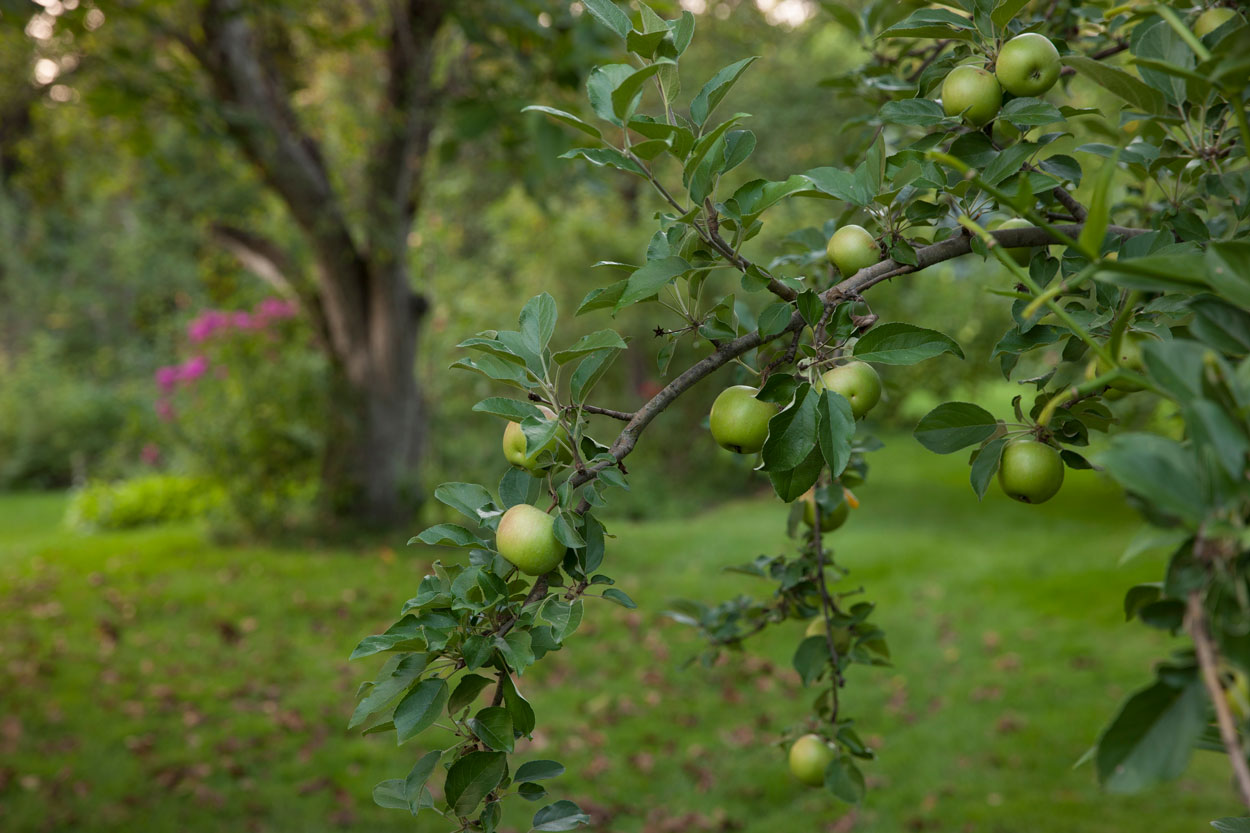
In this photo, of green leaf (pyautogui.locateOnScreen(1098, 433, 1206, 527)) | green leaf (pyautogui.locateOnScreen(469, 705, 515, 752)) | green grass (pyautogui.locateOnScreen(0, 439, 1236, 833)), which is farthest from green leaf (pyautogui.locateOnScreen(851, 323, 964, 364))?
green grass (pyautogui.locateOnScreen(0, 439, 1236, 833))

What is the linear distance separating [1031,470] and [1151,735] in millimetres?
424

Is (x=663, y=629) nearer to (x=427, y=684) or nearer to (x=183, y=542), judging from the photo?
(x=183, y=542)

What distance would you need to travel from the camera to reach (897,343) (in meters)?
0.89

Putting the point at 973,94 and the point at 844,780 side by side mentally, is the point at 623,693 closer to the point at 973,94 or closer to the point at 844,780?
the point at 844,780

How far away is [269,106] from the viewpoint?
17.9 feet

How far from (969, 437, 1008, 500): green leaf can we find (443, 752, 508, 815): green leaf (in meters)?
0.57

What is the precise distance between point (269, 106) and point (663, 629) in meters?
4.09

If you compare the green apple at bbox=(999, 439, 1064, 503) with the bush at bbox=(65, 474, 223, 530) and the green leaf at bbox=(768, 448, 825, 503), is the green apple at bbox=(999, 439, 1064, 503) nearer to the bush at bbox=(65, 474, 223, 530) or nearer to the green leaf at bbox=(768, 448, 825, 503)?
the green leaf at bbox=(768, 448, 825, 503)

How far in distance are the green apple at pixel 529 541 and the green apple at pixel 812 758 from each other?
2.35ft

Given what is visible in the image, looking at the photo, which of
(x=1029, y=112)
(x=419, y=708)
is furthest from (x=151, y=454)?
(x=1029, y=112)

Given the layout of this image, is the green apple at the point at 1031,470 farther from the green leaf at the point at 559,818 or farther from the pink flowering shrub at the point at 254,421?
the pink flowering shrub at the point at 254,421

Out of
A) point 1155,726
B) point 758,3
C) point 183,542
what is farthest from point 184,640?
point 758,3

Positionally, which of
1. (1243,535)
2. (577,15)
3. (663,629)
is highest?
(577,15)

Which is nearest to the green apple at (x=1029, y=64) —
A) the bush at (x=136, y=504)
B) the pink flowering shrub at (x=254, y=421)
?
the pink flowering shrub at (x=254, y=421)
